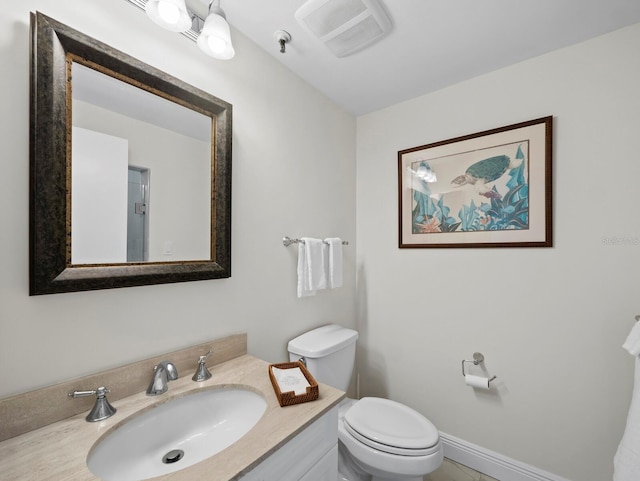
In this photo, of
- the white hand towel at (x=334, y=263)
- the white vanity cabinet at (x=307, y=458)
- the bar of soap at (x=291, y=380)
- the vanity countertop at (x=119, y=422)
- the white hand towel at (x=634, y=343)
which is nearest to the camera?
the vanity countertop at (x=119, y=422)

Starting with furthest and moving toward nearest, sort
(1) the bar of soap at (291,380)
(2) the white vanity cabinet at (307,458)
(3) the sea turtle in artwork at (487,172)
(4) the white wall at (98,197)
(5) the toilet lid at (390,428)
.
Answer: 1. (3) the sea turtle in artwork at (487,172)
2. (5) the toilet lid at (390,428)
3. (1) the bar of soap at (291,380)
4. (4) the white wall at (98,197)
5. (2) the white vanity cabinet at (307,458)

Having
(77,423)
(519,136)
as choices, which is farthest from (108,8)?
(519,136)

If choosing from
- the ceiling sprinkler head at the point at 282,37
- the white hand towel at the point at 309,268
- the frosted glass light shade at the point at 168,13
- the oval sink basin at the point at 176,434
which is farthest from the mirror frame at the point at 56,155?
the white hand towel at the point at 309,268

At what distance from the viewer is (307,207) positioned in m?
1.69

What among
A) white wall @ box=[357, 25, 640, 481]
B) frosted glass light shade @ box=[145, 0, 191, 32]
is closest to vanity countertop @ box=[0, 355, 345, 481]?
white wall @ box=[357, 25, 640, 481]

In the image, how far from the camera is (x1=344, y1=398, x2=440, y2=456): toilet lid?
1.22 m

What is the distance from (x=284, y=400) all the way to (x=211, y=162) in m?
0.95

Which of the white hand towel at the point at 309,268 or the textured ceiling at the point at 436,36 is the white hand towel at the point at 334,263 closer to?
the white hand towel at the point at 309,268

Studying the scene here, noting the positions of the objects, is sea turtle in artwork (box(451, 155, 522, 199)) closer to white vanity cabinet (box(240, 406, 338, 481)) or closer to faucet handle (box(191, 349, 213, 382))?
white vanity cabinet (box(240, 406, 338, 481))

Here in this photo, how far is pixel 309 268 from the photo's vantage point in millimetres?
1543

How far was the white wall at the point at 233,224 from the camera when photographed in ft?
2.46

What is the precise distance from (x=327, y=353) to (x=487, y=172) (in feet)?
4.39

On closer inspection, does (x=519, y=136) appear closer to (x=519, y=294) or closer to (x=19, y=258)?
(x=519, y=294)

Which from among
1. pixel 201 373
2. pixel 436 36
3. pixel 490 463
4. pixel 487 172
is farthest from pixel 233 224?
pixel 490 463
